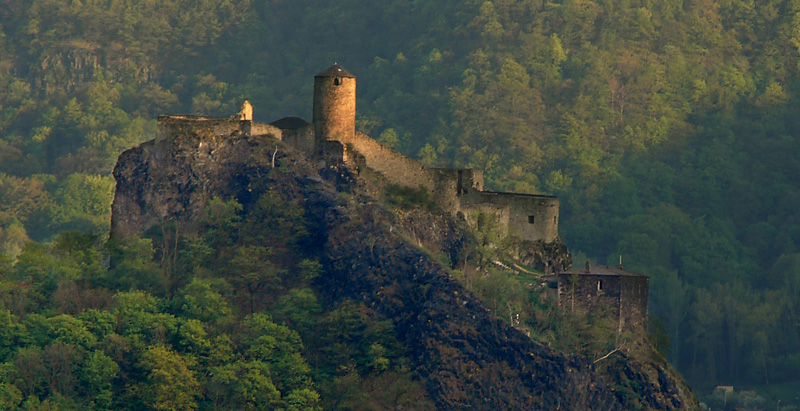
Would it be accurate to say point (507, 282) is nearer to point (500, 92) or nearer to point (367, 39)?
point (500, 92)

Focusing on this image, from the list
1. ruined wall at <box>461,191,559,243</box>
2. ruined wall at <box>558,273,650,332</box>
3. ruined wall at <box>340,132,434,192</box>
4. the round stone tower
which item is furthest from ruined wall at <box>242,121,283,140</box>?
ruined wall at <box>558,273,650,332</box>

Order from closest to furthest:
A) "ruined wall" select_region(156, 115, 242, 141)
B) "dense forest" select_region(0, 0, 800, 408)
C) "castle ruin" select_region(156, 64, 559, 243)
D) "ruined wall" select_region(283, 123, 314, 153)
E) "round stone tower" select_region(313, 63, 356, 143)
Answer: "round stone tower" select_region(313, 63, 356, 143) < "castle ruin" select_region(156, 64, 559, 243) < "ruined wall" select_region(156, 115, 242, 141) < "ruined wall" select_region(283, 123, 314, 153) < "dense forest" select_region(0, 0, 800, 408)

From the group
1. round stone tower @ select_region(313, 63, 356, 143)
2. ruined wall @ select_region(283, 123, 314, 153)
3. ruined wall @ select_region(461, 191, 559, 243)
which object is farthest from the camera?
ruined wall @ select_region(461, 191, 559, 243)

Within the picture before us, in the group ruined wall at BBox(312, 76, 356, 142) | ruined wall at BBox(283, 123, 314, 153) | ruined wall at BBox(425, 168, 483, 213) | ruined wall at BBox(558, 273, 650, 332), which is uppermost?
ruined wall at BBox(312, 76, 356, 142)

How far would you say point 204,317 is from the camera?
3255 inches

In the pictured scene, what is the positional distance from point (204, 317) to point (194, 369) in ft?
7.71

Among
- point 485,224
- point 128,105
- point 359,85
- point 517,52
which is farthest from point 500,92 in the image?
point 485,224

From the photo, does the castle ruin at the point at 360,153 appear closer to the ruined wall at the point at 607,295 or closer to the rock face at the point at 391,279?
the rock face at the point at 391,279

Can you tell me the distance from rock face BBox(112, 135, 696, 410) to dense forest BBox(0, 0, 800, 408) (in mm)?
48021

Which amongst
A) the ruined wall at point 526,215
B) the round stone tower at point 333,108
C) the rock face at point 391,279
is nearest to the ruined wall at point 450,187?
the ruined wall at point 526,215

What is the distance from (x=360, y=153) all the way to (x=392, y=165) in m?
1.59

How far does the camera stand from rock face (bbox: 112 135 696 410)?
8031 centimetres

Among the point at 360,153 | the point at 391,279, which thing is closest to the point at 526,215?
the point at 360,153

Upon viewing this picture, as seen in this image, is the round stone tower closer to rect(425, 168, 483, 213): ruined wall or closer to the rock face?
the rock face
